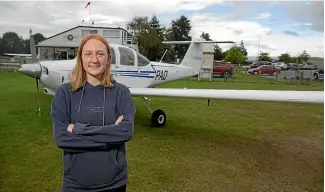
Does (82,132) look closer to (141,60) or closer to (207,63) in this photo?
(141,60)

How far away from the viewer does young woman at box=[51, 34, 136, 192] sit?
5.95ft

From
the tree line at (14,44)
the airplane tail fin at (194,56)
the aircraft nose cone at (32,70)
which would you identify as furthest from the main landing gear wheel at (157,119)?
the tree line at (14,44)

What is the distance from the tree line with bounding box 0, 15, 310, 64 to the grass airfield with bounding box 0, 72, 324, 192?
1509 inches

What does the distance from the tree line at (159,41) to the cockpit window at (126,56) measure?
1518 inches

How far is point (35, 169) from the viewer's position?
13.9 ft

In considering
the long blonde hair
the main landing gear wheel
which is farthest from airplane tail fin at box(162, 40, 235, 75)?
the long blonde hair

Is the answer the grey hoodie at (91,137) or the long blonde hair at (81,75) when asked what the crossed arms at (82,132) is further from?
the long blonde hair at (81,75)

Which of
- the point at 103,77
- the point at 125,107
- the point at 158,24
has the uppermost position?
the point at 158,24

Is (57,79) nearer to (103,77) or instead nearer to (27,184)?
(27,184)

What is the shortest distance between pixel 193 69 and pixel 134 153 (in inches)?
265

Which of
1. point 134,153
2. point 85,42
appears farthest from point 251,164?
point 85,42

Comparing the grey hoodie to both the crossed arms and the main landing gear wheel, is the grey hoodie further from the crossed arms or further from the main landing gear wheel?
the main landing gear wheel

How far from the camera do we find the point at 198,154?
16.8 ft

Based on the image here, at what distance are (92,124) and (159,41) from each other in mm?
50767
